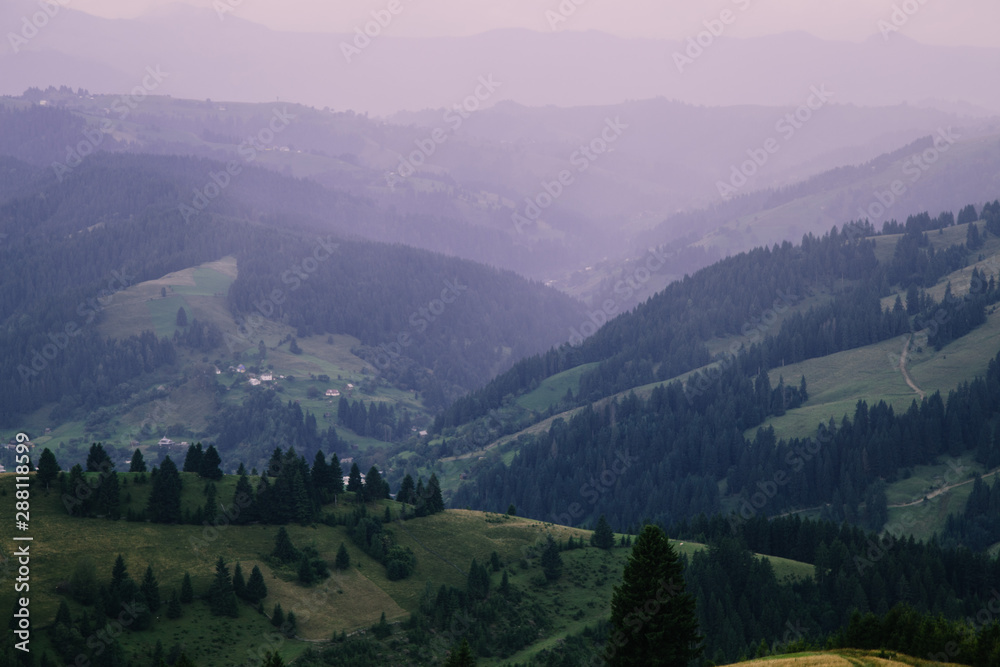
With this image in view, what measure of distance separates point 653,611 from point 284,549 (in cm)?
6457

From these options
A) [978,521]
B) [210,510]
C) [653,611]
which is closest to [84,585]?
[210,510]

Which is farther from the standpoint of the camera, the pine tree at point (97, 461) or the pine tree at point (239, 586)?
the pine tree at point (97, 461)

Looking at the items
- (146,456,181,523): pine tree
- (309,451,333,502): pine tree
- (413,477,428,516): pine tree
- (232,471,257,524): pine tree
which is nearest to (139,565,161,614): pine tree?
(146,456,181,523): pine tree

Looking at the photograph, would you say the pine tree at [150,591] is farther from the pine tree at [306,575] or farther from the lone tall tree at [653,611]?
the lone tall tree at [653,611]

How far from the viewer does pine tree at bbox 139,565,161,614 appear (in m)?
87.9

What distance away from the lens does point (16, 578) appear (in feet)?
278

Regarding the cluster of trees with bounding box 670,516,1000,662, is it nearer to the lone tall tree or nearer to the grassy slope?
the grassy slope

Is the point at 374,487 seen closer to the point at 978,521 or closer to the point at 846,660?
the point at 846,660

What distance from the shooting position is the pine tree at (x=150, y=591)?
87.9m

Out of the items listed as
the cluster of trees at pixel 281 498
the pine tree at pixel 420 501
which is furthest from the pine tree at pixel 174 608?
the pine tree at pixel 420 501

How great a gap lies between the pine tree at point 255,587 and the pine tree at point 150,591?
9906 mm

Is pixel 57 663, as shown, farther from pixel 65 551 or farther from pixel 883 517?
pixel 883 517

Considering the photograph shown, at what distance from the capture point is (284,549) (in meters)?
105

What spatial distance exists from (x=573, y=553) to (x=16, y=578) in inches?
2734
